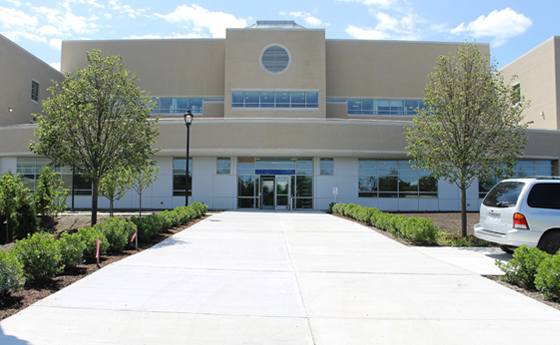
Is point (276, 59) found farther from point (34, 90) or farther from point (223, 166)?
point (34, 90)

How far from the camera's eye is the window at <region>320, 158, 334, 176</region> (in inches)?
1005

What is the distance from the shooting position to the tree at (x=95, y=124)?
1127 cm

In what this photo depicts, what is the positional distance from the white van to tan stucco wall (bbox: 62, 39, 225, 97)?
2497 cm

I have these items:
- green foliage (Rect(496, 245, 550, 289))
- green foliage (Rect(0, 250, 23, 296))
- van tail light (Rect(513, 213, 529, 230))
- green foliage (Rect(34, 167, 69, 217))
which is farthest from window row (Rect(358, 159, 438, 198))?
green foliage (Rect(0, 250, 23, 296))

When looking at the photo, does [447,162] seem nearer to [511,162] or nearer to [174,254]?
[511,162]

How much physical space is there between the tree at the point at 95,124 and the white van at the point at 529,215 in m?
10.3

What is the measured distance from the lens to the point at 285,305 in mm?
5387

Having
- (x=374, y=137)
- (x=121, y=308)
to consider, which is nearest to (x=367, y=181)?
(x=374, y=137)

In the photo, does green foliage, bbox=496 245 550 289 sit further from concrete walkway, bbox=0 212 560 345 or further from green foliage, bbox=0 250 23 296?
green foliage, bbox=0 250 23 296

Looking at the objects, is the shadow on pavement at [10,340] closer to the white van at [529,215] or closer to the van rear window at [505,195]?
the white van at [529,215]

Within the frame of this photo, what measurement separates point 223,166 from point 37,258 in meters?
19.4

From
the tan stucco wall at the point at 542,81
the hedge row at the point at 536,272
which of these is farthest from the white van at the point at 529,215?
the tan stucco wall at the point at 542,81

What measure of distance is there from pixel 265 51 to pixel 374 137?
11.0 metres

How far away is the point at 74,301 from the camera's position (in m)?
5.36
